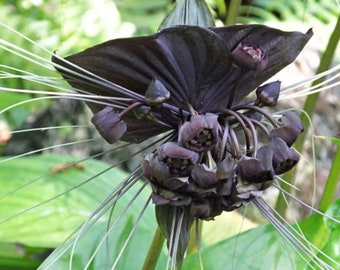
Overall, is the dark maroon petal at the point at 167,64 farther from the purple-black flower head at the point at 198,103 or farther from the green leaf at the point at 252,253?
the green leaf at the point at 252,253

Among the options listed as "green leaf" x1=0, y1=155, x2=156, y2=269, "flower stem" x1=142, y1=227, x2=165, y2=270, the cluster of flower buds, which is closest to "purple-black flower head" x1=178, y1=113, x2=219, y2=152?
the cluster of flower buds

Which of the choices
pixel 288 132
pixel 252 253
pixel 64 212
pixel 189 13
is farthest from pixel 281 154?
pixel 64 212

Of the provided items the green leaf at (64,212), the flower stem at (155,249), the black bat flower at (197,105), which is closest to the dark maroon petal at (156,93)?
the black bat flower at (197,105)

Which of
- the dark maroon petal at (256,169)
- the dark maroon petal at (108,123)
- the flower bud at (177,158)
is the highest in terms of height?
the dark maroon petal at (108,123)

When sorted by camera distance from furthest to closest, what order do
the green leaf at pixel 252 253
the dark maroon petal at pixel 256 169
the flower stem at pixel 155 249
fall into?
the green leaf at pixel 252 253 < the flower stem at pixel 155 249 < the dark maroon petal at pixel 256 169

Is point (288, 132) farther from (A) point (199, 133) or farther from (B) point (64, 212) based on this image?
(B) point (64, 212)

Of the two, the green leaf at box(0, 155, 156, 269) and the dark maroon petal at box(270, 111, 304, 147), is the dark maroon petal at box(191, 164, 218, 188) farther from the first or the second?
the green leaf at box(0, 155, 156, 269)
